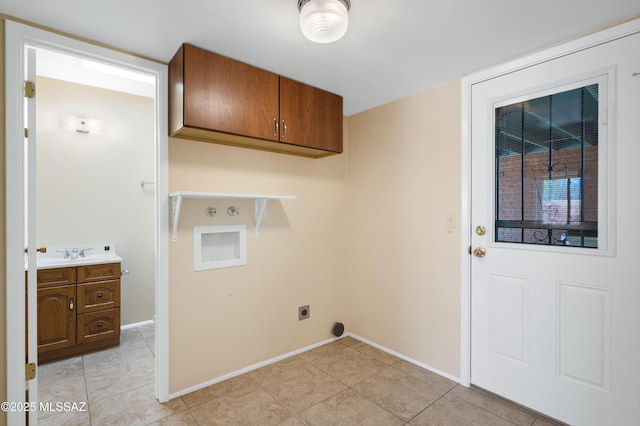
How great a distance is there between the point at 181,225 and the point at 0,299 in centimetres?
98

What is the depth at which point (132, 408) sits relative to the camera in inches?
80.9

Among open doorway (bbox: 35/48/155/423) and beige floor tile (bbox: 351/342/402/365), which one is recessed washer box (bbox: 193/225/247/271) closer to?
open doorway (bbox: 35/48/155/423)

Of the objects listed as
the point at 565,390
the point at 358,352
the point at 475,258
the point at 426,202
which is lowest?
the point at 358,352

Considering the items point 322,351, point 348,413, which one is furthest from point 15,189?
point 322,351

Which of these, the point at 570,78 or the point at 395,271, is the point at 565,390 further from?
the point at 570,78

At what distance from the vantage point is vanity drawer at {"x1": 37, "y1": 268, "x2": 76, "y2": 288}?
2.64 meters

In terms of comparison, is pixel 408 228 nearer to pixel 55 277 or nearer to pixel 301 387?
pixel 301 387

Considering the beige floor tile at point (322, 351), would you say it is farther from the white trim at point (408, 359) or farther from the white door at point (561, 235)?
the white door at point (561, 235)

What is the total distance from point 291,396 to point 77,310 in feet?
6.95

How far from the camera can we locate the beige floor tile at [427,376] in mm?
2316

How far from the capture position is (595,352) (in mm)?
1771

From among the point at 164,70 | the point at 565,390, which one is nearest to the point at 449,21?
the point at 164,70

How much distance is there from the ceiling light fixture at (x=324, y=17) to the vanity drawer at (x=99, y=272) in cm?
277

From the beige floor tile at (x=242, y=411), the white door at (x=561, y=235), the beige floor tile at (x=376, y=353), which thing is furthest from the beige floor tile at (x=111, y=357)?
the white door at (x=561, y=235)
